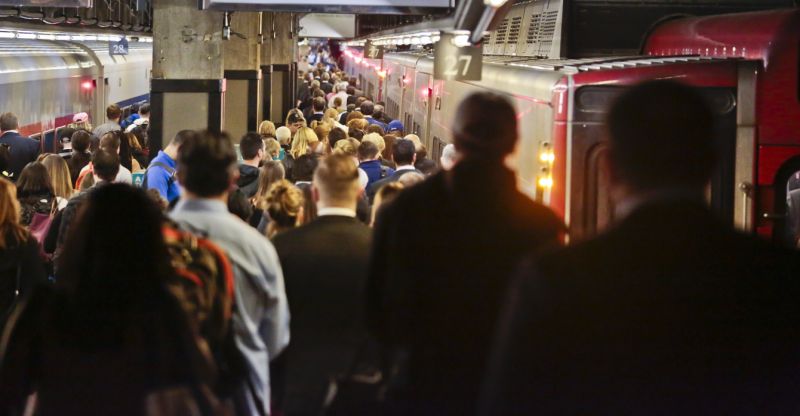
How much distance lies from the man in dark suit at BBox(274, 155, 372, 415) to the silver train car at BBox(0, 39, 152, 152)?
44.9ft

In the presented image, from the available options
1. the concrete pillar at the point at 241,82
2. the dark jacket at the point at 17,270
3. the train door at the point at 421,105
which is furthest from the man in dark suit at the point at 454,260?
the concrete pillar at the point at 241,82

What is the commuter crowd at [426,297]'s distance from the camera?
2.28m

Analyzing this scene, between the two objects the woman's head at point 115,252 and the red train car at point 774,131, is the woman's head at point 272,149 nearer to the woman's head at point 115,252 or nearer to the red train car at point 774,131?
the red train car at point 774,131

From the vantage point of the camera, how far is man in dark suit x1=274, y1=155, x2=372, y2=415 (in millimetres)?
3975

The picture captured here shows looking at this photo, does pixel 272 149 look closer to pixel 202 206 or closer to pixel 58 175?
pixel 58 175


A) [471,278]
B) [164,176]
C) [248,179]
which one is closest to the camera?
[471,278]

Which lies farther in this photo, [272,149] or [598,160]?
[272,149]

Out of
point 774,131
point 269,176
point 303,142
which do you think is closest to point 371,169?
point 269,176

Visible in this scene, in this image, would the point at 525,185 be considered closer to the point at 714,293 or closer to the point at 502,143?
the point at 502,143

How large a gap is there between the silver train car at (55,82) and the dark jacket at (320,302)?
1370cm

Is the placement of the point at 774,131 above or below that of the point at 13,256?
above

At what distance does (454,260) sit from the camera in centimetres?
313

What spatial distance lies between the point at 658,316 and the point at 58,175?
6370 millimetres

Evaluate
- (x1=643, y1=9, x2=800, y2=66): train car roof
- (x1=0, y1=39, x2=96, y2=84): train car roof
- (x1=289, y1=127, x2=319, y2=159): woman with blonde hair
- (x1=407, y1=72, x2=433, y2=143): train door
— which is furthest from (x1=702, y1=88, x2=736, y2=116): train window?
(x1=0, y1=39, x2=96, y2=84): train car roof
